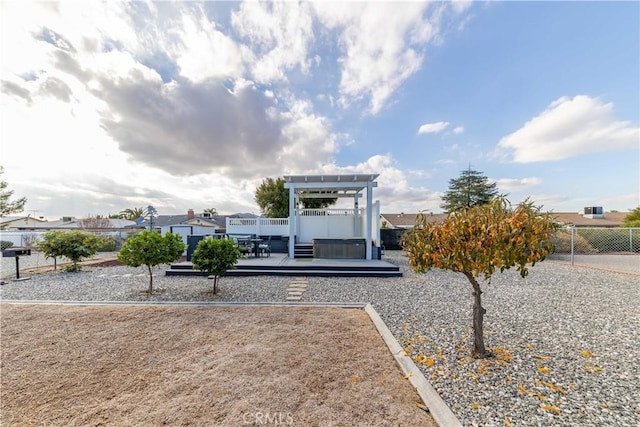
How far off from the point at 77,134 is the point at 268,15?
695 centimetres

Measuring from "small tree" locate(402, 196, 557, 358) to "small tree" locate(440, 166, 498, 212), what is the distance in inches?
1033

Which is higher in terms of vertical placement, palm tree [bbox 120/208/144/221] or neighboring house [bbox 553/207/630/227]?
palm tree [bbox 120/208/144/221]

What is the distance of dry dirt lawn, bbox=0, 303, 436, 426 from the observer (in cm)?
189

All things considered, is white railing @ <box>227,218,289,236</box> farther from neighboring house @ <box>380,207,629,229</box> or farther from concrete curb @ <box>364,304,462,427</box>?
neighboring house @ <box>380,207,629,229</box>

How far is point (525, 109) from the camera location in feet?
30.1

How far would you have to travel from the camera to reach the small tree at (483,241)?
7.52 ft

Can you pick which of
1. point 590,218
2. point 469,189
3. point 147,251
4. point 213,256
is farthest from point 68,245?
point 590,218

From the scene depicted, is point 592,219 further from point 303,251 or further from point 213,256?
point 213,256

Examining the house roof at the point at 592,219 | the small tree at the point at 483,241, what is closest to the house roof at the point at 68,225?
the small tree at the point at 483,241

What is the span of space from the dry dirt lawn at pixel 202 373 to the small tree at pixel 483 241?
1.26 m

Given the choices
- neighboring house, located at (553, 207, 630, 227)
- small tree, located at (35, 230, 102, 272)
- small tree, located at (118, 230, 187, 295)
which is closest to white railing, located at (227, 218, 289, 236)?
small tree, located at (35, 230, 102, 272)

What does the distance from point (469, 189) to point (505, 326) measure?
88.5 ft

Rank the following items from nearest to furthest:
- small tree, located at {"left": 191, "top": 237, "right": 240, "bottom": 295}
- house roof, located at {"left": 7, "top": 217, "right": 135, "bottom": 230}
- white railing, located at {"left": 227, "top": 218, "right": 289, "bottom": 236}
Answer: small tree, located at {"left": 191, "top": 237, "right": 240, "bottom": 295}
white railing, located at {"left": 227, "top": 218, "right": 289, "bottom": 236}
house roof, located at {"left": 7, "top": 217, "right": 135, "bottom": 230}

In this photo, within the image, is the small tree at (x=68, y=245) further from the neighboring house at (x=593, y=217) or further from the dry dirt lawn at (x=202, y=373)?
the neighboring house at (x=593, y=217)
